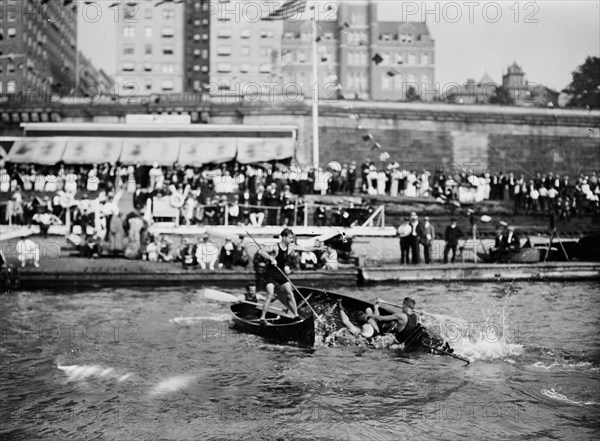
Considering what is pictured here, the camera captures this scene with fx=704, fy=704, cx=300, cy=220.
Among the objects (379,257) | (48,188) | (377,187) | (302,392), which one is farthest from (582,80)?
(302,392)

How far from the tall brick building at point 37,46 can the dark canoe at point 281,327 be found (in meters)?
24.8

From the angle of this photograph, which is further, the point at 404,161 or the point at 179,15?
the point at 179,15

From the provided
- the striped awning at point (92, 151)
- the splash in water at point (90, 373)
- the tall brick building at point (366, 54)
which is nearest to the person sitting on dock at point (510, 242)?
the splash in water at point (90, 373)

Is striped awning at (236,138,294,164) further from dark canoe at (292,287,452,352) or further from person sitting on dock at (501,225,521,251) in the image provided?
dark canoe at (292,287,452,352)

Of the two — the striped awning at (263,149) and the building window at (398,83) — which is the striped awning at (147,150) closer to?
the striped awning at (263,149)

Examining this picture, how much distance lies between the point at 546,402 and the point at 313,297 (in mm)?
5256

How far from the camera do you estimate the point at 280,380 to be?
11.1m

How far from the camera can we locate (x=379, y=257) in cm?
2198

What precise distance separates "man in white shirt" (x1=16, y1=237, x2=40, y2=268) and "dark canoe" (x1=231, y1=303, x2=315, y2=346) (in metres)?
8.13

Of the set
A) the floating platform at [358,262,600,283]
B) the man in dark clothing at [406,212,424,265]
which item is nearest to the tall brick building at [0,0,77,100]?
the man in dark clothing at [406,212,424,265]

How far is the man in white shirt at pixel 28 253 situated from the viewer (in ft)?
65.5

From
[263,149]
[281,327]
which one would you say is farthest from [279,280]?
[263,149]

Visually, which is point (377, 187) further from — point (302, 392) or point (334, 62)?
point (334, 62)

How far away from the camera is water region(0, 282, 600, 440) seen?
358 inches
